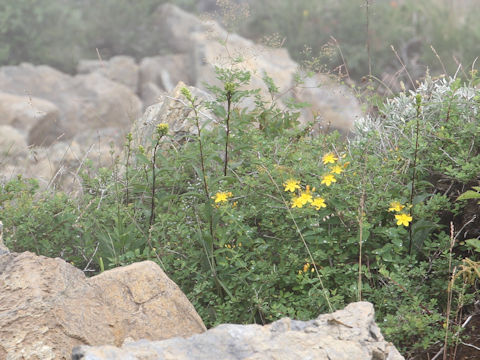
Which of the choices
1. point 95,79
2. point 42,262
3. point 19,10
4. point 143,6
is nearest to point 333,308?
point 42,262

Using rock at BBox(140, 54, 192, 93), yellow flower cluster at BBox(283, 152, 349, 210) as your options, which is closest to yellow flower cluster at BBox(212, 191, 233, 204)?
yellow flower cluster at BBox(283, 152, 349, 210)

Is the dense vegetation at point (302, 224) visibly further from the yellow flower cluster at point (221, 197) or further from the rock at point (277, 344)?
the rock at point (277, 344)

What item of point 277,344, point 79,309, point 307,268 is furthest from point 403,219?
point 79,309

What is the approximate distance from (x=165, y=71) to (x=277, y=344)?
13.3 m

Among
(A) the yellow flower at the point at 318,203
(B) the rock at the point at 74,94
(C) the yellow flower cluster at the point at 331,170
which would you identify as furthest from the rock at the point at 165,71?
(A) the yellow flower at the point at 318,203

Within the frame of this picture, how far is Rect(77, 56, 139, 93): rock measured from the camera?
48.1 ft

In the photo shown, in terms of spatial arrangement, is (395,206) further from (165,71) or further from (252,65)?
(165,71)

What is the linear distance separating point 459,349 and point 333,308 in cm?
55

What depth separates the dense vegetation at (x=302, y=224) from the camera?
9.42ft

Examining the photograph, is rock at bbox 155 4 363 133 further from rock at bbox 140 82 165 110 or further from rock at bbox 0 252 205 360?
rock at bbox 0 252 205 360

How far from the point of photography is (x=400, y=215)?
295cm

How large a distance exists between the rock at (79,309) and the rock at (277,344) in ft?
1.46

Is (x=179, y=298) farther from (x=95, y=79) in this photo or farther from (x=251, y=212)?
(x=95, y=79)

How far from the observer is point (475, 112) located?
3.65 m
